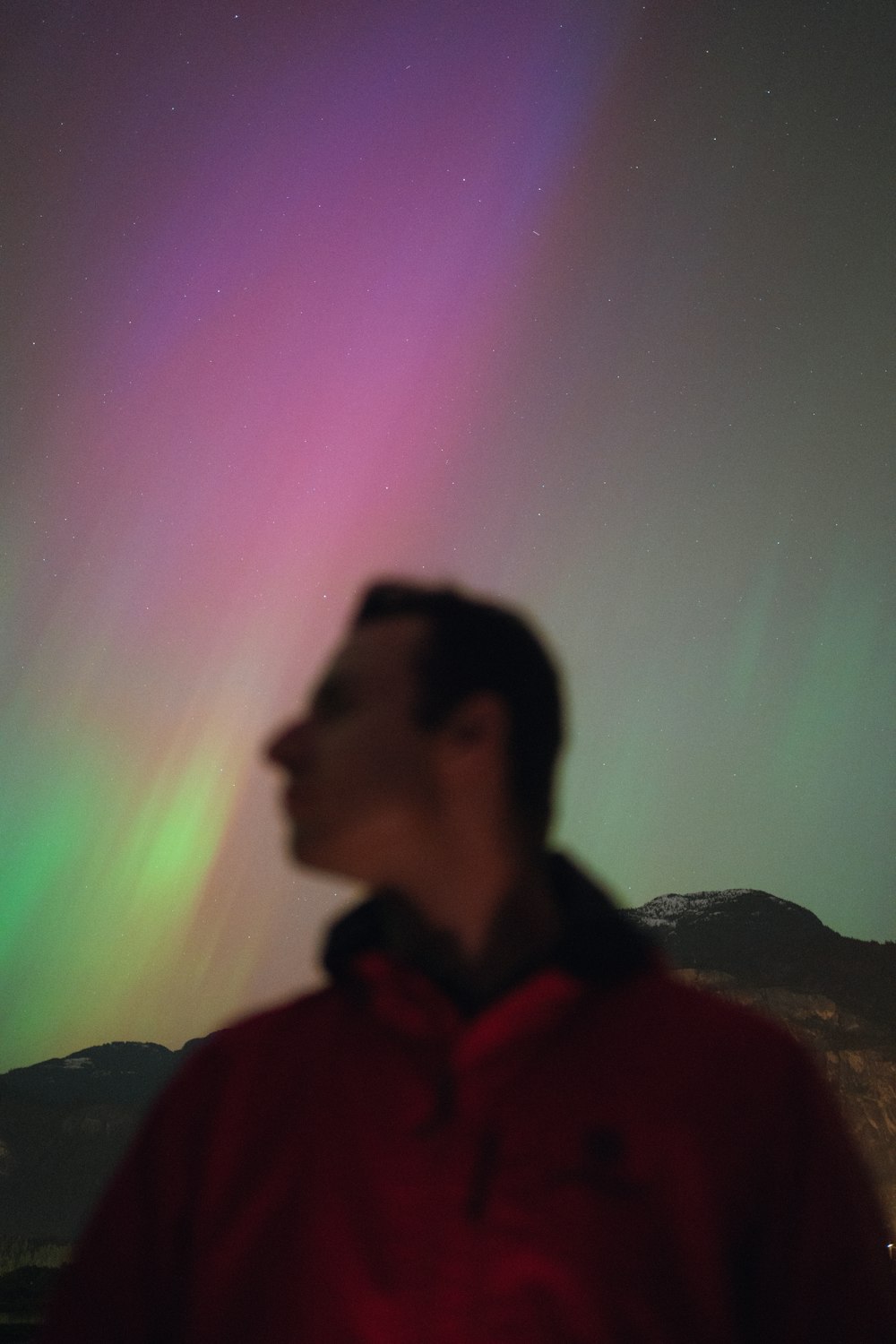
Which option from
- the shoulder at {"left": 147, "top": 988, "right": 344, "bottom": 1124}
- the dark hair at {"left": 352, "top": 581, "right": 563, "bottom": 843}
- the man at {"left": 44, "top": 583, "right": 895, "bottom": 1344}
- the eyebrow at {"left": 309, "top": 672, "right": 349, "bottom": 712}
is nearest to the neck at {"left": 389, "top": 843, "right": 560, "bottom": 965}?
the man at {"left": 44, "top": 583, "right": 895, "bottom": 1344}

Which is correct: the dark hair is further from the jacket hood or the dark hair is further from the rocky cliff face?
the rocky cliff face

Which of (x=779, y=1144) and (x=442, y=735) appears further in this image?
(x=442, y=735)

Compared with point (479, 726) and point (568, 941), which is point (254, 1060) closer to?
point (568, 941)

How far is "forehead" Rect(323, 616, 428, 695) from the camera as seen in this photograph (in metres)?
1.84

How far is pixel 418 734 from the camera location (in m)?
1.78

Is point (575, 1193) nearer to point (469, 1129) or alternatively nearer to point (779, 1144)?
point (469, 1129)

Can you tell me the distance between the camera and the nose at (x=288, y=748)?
177 centimetres

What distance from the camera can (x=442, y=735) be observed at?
5.94ft

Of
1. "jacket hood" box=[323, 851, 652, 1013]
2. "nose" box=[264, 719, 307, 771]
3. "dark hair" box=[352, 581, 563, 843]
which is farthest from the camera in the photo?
"dark hair" box=[352, 581, 563, 843]

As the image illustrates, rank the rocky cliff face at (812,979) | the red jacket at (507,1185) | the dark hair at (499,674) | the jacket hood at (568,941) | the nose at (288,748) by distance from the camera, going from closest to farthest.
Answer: the red jacket at (507,1185) < the jacket hood at (568,941) < the nose at (288,748) < the dark hair at (499,674) < the rocky cliff face at (812,979)

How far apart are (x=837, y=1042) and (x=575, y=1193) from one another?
150ft

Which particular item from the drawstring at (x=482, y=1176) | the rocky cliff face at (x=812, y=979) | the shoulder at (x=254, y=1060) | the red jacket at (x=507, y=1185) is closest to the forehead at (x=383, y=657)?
the red jacket at (x=507, y=1185)

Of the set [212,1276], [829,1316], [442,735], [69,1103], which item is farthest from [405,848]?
[69,1103]

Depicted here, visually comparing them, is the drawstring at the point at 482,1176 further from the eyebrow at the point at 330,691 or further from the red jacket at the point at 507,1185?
the eyebrow at the point at 330,691
